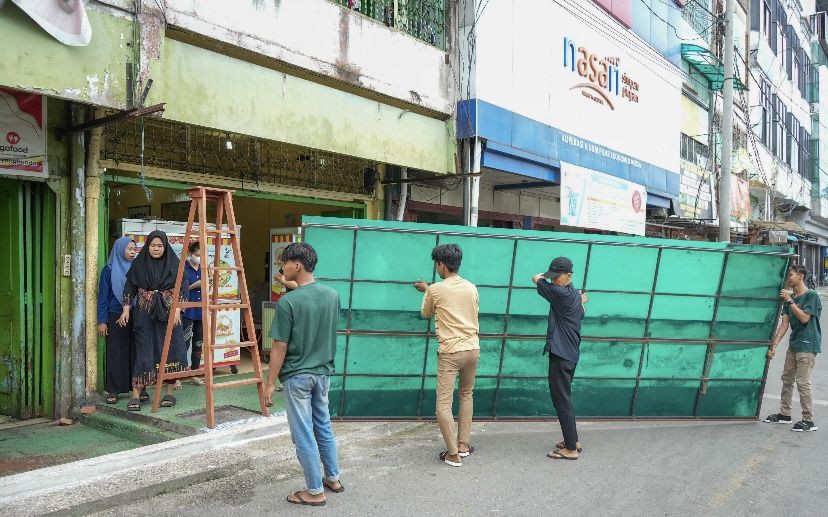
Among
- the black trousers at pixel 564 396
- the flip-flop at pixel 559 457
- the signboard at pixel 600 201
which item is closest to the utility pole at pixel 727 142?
the signboard at pixel 600 201

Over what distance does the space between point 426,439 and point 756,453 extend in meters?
2.88

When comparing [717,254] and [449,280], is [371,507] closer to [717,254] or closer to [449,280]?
[449,280]

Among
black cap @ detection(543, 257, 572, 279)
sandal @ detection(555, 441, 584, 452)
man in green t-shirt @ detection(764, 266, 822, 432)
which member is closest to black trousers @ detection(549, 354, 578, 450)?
sandal @ detection(555, 441, 584, 452)

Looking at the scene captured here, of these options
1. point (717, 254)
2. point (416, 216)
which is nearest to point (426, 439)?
point (717, 254)

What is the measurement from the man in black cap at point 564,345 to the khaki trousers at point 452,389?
2.26 feet

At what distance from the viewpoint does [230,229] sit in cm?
630

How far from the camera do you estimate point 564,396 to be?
529cm

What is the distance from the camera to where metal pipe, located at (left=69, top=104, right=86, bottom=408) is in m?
6.51

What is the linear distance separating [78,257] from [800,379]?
24.3ft

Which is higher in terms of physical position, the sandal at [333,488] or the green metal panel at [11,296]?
the green metal panel at [11,296]

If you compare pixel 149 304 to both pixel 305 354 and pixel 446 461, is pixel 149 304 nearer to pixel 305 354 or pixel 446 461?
pixel 305 354

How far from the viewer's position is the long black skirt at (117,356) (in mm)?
6539

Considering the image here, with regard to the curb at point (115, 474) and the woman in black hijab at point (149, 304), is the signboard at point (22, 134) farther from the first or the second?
the curb at point (115, 474)

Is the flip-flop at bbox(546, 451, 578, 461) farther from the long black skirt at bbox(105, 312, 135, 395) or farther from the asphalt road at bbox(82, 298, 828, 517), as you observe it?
the long black skirt at bbox(105, 312, 135, 395)
